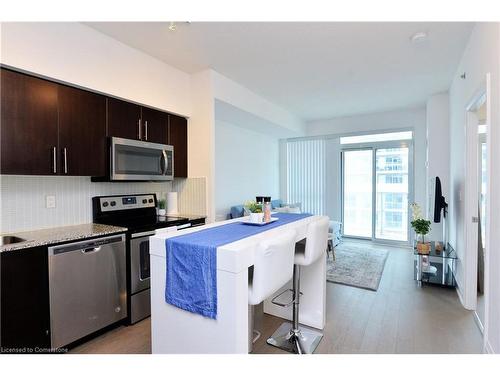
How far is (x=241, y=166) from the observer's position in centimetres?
534

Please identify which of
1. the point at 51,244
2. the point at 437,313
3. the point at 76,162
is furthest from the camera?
the point at 437,313

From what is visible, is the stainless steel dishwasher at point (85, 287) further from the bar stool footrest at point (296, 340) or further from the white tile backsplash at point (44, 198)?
the bar stool footrest at point (296, 340)

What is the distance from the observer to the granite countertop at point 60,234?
193cm

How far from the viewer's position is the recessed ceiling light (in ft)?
8.38

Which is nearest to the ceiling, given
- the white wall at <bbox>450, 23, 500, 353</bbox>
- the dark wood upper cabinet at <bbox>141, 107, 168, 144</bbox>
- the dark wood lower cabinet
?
the white wall at <bbox>450, 23, 500, 353</bbox>

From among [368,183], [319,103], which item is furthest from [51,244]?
[368,183]

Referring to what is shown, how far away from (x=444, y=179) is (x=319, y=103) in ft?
7.70

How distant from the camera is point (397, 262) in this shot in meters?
4.47

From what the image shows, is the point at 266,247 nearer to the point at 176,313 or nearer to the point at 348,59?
the point at 176,313

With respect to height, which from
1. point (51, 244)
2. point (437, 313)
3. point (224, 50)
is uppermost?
point (224, 50)

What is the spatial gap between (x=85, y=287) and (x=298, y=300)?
1.75 m

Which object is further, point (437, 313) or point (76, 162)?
point (437, 313)

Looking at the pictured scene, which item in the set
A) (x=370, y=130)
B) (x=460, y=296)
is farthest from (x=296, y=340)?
(x=370, y=130)

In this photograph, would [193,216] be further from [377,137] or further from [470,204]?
[377,137]
